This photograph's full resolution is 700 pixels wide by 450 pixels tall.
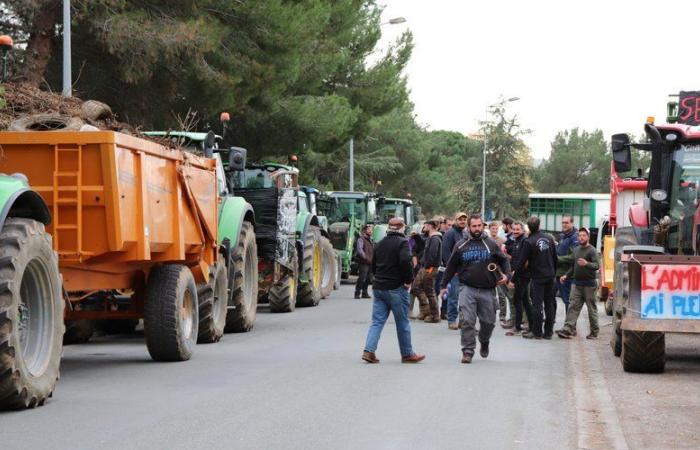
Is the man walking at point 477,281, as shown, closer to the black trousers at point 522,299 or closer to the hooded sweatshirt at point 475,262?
the hooded sweatshirt at point 475,262

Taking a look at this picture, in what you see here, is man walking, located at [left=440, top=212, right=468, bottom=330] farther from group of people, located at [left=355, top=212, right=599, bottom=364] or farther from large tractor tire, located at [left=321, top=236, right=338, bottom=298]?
large tractor tire, located at [left=321, top=236, right=338, bottom=298]

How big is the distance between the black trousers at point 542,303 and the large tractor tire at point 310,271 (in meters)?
7.52

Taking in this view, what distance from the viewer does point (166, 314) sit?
13992 millimetres

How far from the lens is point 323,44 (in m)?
35.2

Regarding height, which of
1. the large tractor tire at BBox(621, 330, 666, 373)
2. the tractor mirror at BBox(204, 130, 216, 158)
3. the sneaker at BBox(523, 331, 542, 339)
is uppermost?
the tractor mirror at BBox(204, 130, 216, 158)

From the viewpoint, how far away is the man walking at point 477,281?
15.2 meters

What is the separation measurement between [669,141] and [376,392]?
20.7 ft

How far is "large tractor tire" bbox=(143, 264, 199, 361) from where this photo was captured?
14023 millimetres

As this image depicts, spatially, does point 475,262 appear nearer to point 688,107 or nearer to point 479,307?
point 479,307

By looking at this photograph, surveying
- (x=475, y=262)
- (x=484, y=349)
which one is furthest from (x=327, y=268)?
(x=475, y=262)

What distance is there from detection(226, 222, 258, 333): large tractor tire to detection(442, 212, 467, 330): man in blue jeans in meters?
3.26

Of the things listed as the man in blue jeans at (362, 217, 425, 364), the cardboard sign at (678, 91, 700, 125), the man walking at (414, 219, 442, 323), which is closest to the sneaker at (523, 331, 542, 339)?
the man walking at (414, 219, 442, 323)

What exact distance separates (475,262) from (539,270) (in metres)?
3.41

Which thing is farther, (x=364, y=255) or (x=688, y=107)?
(x=364, y=255)
